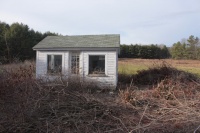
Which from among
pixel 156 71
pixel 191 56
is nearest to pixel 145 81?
pixel 156 71

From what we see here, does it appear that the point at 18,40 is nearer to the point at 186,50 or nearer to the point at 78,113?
the point at 78,113

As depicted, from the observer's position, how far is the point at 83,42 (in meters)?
12.9

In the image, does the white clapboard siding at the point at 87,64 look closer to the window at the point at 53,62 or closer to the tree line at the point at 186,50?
the window at the point at 53,62

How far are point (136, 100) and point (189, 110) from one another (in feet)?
5.96

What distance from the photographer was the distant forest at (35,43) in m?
24.6

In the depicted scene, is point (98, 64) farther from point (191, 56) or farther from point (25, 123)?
point (191, 56)

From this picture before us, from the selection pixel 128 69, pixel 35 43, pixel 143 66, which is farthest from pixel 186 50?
pixel 35 43

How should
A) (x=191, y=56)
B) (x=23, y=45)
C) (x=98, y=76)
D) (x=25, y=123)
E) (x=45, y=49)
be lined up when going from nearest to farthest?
1. (x=25, y=123)
2. (x=98, y=76)
3. (x=45, y=49)
4. (x=23, y=45)
5. (x=191, y=56)

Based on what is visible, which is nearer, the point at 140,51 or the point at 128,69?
the point at 128,69

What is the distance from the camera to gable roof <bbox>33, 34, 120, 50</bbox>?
12.2 metres

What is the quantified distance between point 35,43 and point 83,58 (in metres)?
17.2

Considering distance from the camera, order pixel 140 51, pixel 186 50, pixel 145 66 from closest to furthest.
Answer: pixel 145 66, pixel 140 51, pixel 186 50

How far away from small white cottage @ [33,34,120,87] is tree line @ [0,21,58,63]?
486 inches

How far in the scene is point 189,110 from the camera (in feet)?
18.8
